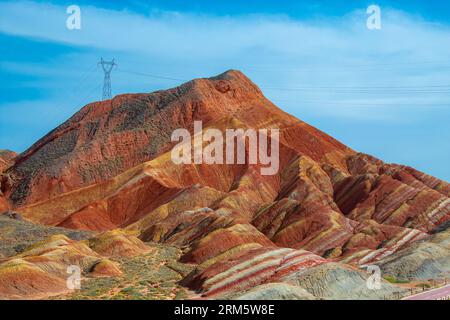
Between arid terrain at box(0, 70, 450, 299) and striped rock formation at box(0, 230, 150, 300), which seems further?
arid terrain at box(0, 70, 450, 299)

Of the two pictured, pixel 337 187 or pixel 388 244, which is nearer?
pixel 388 244

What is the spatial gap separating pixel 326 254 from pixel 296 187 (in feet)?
112

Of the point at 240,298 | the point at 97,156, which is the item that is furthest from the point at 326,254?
the point at 97,156

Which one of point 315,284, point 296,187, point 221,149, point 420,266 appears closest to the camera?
point 315,284

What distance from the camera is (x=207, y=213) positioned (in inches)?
4483

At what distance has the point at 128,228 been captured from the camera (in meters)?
122

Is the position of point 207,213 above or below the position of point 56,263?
above

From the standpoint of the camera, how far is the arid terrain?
66500mm

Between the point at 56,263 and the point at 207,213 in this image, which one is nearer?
the point at 56,263

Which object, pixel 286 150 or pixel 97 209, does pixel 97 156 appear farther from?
pixel 286 150

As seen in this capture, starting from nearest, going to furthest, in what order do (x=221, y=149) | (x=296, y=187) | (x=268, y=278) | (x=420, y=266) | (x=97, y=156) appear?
(x=268, y=278)
(x=420, y=266)
(x=296, y=187)
(x=221, y=149)
(x=97, y=156)

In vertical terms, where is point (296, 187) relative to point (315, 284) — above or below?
above

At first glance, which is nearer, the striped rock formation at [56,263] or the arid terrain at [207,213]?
the striped rock formation at [56,263]

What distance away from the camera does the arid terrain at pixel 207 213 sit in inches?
2618
